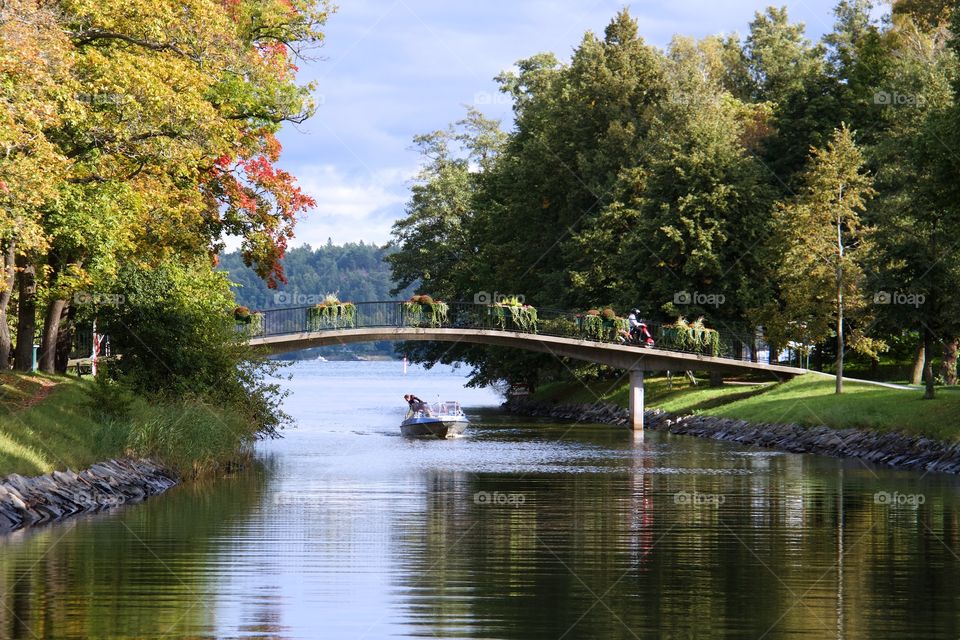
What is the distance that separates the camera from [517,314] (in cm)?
6050

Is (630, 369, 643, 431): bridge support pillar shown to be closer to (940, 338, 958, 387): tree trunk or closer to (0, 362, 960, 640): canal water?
(940, 338, 958, 387): tree trunk

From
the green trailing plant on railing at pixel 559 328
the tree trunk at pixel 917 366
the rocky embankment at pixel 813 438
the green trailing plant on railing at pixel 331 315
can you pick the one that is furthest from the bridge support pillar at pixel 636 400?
the green trailing plant on railing at pixel 331 315

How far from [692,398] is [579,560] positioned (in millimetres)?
45540

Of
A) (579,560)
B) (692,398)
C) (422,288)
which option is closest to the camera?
(579,560)

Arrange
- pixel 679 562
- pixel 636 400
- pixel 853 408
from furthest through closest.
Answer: pixel 636 400 < pixel 853 408 < pixel 679 562

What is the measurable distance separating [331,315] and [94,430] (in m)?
23.4

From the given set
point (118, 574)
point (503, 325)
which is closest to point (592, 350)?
point (503, 325)

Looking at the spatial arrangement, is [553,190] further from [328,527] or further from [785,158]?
[328,527]

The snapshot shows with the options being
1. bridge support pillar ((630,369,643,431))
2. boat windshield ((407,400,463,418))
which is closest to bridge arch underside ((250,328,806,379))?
bridge support pillar ((630,369,643,431))

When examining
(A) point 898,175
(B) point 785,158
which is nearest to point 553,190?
(B) point 785,158

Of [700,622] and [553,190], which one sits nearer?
[700,622]

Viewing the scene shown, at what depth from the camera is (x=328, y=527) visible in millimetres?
24703

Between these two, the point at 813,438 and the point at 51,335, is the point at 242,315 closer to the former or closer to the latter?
the point at 51,335

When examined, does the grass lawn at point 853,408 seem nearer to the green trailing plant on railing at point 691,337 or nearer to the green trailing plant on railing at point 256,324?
the green trailing plant on railing at point 691,337
